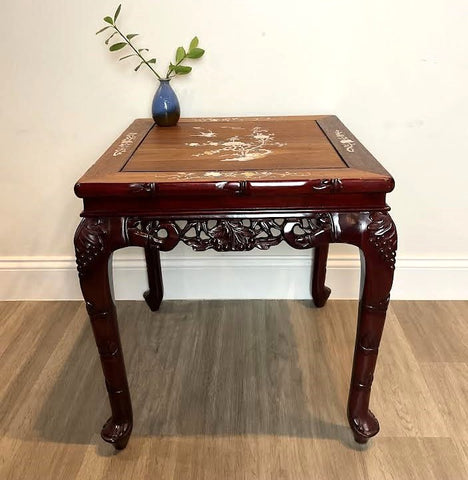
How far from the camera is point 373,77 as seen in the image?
154cm

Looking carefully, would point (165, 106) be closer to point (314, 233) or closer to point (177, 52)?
point (177, 52)

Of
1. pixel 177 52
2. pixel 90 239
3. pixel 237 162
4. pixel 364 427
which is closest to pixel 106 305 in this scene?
pixel 90 239

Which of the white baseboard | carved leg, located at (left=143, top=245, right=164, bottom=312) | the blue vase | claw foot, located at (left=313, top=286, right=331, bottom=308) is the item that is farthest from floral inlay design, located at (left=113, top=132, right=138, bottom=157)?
claw foot, located at (left=313, top=286, right=331, bottom=308)

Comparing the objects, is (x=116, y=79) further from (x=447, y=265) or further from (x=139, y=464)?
(x=447, y=265)

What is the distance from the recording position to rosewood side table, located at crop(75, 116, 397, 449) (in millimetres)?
1009

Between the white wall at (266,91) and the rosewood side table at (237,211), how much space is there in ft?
1.49

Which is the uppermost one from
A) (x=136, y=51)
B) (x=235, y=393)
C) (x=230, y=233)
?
(x=136, y=51)

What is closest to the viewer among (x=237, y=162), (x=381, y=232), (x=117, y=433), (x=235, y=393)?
→ (x=381, y=232)

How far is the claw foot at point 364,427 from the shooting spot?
1.22 m

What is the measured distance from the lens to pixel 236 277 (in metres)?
1.82

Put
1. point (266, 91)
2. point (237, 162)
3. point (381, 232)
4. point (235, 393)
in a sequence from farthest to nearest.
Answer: point (266, 91)
point (235, 393)
point (237, 162)
point (381, 232)

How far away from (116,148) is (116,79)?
0.41 meters

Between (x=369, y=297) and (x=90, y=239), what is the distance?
60 centimetres

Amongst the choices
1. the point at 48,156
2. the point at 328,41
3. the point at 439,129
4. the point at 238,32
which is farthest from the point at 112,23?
the point at 439,129
